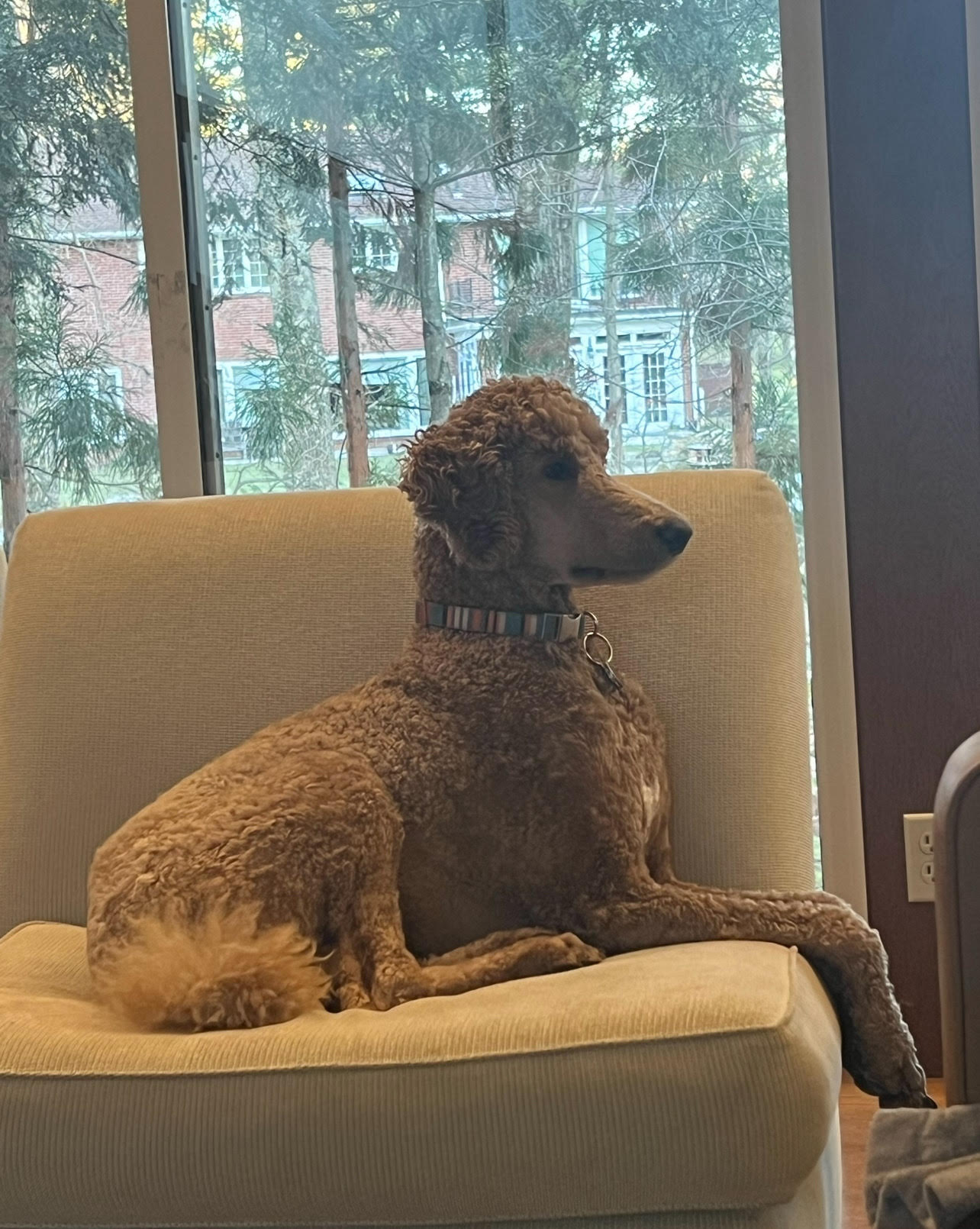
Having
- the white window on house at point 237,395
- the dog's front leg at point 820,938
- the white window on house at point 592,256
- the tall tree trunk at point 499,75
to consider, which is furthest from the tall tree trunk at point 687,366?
the dog's front leg at point 820,938

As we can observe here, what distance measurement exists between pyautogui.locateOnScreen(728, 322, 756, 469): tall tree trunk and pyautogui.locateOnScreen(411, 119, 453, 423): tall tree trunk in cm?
46

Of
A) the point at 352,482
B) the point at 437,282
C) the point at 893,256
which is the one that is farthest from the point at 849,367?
the point at 352,482

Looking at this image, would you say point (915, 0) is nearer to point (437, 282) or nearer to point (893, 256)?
point (893, 256)

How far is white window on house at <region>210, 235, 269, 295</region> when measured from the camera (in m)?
2.28

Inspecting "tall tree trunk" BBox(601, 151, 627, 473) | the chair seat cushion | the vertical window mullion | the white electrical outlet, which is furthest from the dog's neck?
the vertical window mullion

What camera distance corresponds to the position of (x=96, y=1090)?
1107 millimetres

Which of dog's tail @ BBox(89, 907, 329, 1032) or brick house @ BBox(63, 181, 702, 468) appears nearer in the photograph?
dog's tail @ BBox(89, 907, 329, 1032)

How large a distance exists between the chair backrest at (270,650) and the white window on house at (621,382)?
503 mm

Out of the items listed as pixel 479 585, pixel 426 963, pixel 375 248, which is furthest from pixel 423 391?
pixel 426 963

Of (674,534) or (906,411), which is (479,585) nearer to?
(674,534)

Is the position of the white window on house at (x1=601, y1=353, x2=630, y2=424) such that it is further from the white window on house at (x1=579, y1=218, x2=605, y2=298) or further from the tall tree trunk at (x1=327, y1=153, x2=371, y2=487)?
the tall tree trunk at (x1=327, y1=153, x2=371, y2=487)

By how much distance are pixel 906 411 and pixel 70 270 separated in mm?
1405

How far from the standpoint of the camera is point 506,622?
144cm

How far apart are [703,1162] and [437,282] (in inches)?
60.3
